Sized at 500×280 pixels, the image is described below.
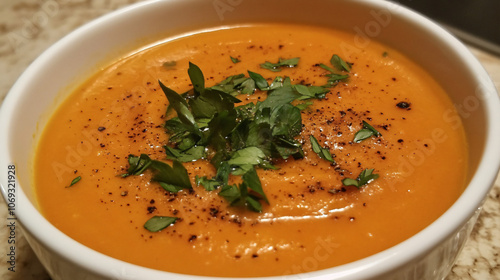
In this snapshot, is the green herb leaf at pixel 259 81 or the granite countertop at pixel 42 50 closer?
the granite countertop at pixel 42 50

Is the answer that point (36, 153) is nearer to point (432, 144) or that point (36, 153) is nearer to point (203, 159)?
point (203, 159)

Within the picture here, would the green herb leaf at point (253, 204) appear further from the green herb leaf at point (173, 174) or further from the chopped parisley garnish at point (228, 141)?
the green herb leaf at point (173, 174)

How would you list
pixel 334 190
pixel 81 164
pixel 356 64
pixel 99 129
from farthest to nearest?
pixel 356 64, pixel 99 129, pixel 81 164, pixel 334 190

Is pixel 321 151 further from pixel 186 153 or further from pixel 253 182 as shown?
pixel 186 153

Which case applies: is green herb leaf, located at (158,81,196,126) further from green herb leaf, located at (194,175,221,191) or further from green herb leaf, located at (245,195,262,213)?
green herb leaf, located at (245,195,262,213)

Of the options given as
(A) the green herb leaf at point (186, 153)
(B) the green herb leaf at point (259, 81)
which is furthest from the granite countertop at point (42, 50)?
(B) the green herb leaf at point (259, 81)

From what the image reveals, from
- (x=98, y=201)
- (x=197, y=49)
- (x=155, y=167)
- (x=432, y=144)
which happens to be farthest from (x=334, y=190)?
(x=197, y=49)

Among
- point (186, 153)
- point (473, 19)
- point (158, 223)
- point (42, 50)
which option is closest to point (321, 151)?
point (186, 153)
